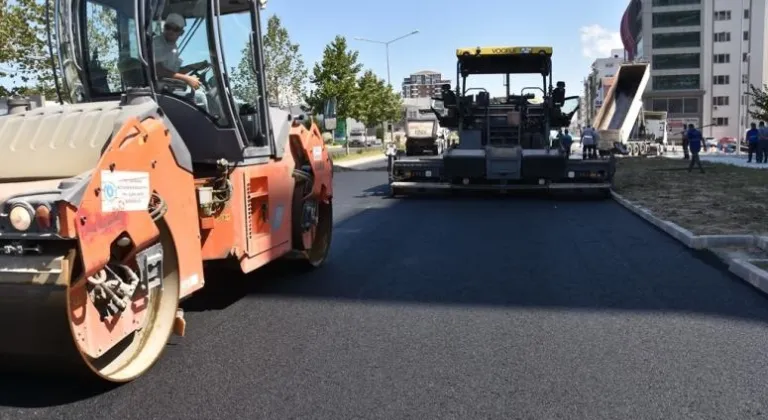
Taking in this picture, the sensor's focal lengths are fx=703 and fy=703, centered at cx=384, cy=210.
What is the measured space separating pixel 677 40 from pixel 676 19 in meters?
2.46

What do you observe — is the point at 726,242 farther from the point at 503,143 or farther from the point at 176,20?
the point at 503,143

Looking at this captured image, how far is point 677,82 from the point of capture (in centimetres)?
8406

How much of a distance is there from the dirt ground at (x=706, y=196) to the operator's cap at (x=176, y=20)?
24.0ft

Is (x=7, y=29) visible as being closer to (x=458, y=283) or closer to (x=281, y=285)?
(x=281, y=285)

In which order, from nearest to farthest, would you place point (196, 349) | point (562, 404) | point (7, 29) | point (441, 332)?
point (562, 404) → point (196, 349) → point (441, 332) → point (7, 29)

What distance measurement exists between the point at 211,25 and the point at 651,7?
292 feet

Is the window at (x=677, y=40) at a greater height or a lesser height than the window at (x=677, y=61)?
greater

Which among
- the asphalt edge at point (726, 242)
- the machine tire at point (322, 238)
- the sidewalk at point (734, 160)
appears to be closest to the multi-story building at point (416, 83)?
the sidewalk at point (734, 160)

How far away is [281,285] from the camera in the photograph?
7074mm

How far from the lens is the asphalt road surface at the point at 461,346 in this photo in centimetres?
391

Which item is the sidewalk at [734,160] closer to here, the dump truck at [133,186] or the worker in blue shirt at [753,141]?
the worker in blue shirt at [753,141]

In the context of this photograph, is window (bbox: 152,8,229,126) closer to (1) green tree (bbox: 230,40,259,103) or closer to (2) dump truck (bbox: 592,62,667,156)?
(1) green tree (bbox: 230,40,259,103)

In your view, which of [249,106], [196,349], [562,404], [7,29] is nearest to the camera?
[562,404]

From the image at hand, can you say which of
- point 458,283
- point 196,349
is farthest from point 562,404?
point 458,283
